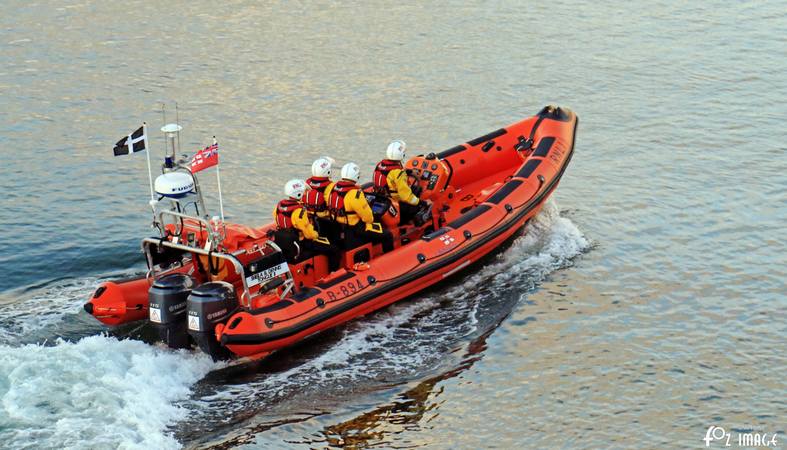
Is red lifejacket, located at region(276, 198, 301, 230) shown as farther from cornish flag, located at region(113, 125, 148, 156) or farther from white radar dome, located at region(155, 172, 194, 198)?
cornish flag, located at region(113, 125, 148, 156)

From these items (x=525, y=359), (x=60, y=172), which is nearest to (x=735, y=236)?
(x=525, y=359)

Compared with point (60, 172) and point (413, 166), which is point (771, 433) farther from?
point (60, 172)

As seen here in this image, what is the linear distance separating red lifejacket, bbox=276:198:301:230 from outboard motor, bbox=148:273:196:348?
1.07 m

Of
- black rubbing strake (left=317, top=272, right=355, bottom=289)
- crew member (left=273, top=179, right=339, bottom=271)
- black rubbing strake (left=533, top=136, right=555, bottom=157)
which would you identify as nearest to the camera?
black rubbing strake (left=317, top=272, right=355, bottom=289)

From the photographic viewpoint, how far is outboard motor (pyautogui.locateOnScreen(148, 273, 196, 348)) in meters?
9.23

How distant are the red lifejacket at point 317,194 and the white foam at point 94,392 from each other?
1.77 meters

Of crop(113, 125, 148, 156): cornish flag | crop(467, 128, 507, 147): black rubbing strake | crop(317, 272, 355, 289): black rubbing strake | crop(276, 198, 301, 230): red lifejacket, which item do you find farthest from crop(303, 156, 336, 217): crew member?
crop(467, 128, 507, 147): black rubbing strake

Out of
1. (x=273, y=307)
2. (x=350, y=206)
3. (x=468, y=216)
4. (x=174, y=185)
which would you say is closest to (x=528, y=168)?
(x=468, y=216)

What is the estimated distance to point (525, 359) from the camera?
9969mm

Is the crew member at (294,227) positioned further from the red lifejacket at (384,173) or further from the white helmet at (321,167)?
the red lifejacket at (384,173)

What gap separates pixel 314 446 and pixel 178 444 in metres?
1.04

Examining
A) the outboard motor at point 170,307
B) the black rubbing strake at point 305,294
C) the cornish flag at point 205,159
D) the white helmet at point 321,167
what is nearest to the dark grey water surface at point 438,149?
the outboard motor at point 170,307

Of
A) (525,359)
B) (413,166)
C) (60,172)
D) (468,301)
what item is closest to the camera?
(525,359)

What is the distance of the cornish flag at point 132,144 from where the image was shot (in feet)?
29.7
